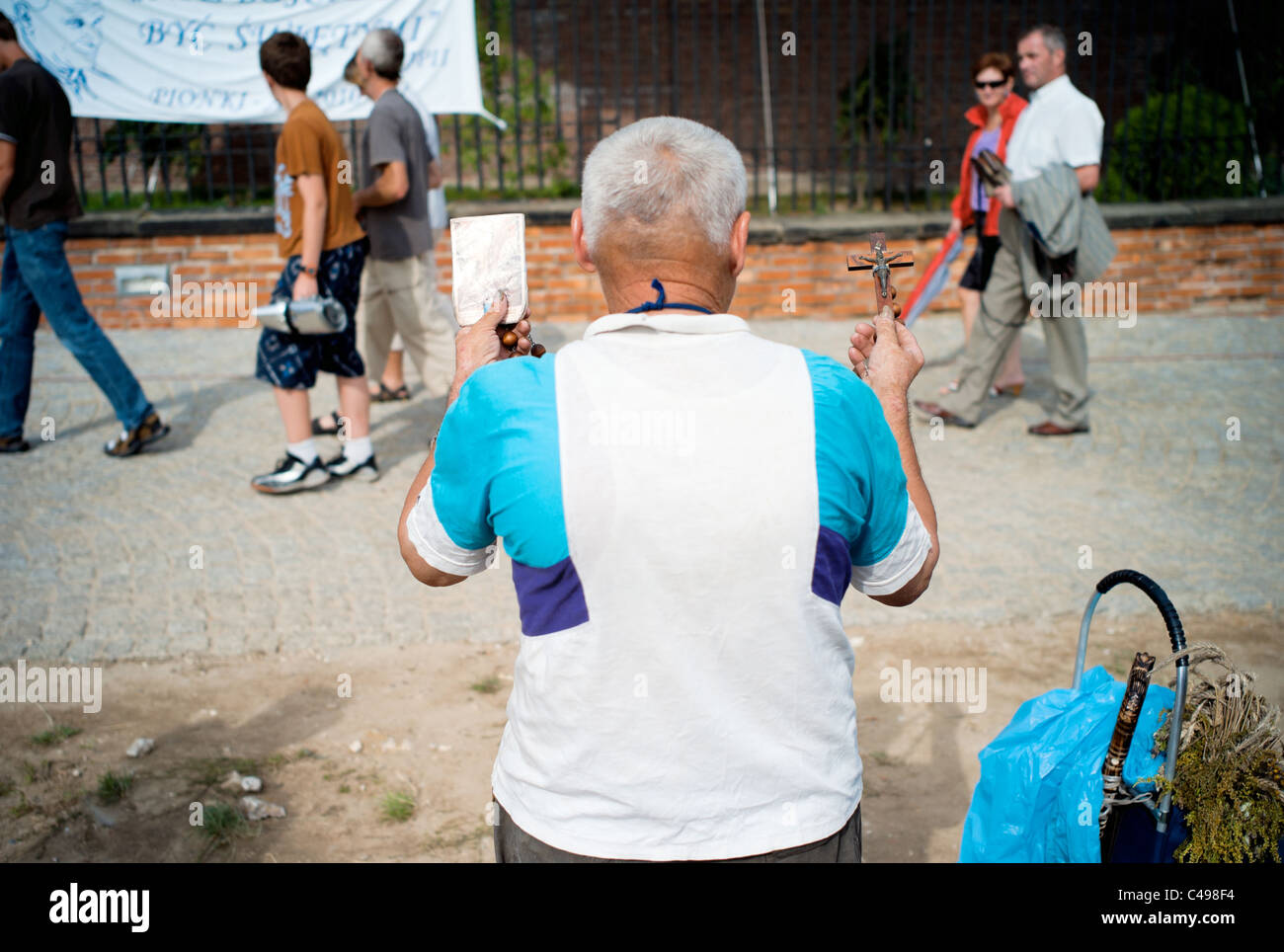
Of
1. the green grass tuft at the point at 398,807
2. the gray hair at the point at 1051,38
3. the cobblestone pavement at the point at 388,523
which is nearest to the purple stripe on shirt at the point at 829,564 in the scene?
the green grass tuft at the point at 398,807

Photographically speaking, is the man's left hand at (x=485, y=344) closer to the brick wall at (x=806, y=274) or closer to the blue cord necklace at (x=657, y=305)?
the blue cord necklace at (x=657, y=305)

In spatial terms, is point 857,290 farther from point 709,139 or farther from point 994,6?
point 709,139

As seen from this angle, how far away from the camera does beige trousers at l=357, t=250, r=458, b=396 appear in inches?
252

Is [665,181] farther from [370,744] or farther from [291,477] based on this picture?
[291,477]

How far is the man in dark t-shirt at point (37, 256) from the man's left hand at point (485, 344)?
192 inches

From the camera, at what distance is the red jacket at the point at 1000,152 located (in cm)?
689

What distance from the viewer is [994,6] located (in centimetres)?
1434

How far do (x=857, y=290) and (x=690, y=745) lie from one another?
8.19 meters

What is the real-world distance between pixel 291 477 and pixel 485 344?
410 centimetres

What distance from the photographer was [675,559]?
64.3 inches

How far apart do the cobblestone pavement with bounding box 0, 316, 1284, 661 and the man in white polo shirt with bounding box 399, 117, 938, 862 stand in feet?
9.59

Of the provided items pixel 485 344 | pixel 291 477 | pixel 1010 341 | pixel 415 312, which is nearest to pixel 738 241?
pixel 485 344

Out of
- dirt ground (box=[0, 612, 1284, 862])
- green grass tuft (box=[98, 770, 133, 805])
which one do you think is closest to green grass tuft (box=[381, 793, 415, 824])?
dirt ground (box=[0, 612, 1284, 862])

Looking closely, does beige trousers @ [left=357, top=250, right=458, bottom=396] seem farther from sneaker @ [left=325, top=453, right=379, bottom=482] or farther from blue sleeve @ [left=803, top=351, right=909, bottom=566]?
blue sleeve @ [left=803, top=351, right=909, bottom=566]
